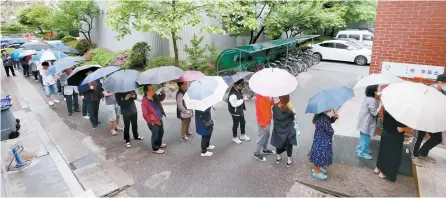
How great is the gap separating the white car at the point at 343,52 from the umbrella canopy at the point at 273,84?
1213 cm

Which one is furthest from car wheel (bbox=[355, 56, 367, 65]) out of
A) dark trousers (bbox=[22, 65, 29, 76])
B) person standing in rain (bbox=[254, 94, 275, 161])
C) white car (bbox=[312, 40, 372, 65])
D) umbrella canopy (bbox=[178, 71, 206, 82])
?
dark trousers (bbox=[22, 65, 29, 76])

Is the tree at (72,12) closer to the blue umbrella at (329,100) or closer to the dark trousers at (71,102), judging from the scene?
the dark trousers at (71,102)

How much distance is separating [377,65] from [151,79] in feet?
16.7

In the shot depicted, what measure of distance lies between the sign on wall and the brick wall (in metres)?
0.08

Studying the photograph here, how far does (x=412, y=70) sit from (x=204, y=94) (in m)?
A: 4.58

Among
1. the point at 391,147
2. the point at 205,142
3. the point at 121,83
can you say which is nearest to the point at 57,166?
the point at 121,83

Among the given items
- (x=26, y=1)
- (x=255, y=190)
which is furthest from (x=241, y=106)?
(x=26, y=1)

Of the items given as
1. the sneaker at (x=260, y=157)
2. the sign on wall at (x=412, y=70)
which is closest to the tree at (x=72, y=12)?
the sneaker at (x=260, y=157)

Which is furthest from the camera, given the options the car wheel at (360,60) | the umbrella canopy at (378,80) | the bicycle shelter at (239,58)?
the car wheel at (360,60)

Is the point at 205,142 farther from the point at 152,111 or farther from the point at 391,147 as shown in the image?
the point at 391,147

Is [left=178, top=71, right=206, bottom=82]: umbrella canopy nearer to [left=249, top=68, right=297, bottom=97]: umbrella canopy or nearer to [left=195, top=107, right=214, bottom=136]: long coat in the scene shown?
[left=195, top=107, right=214, bottom=136]: long coat

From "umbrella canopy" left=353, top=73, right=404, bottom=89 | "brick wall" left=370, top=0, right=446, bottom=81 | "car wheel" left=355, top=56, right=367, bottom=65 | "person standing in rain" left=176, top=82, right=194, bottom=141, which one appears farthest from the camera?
"car wheel" left=355, top=56, right=367, bottom=65

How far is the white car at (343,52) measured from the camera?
49.2 ft

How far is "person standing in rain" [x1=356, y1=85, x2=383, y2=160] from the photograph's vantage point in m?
5.18
